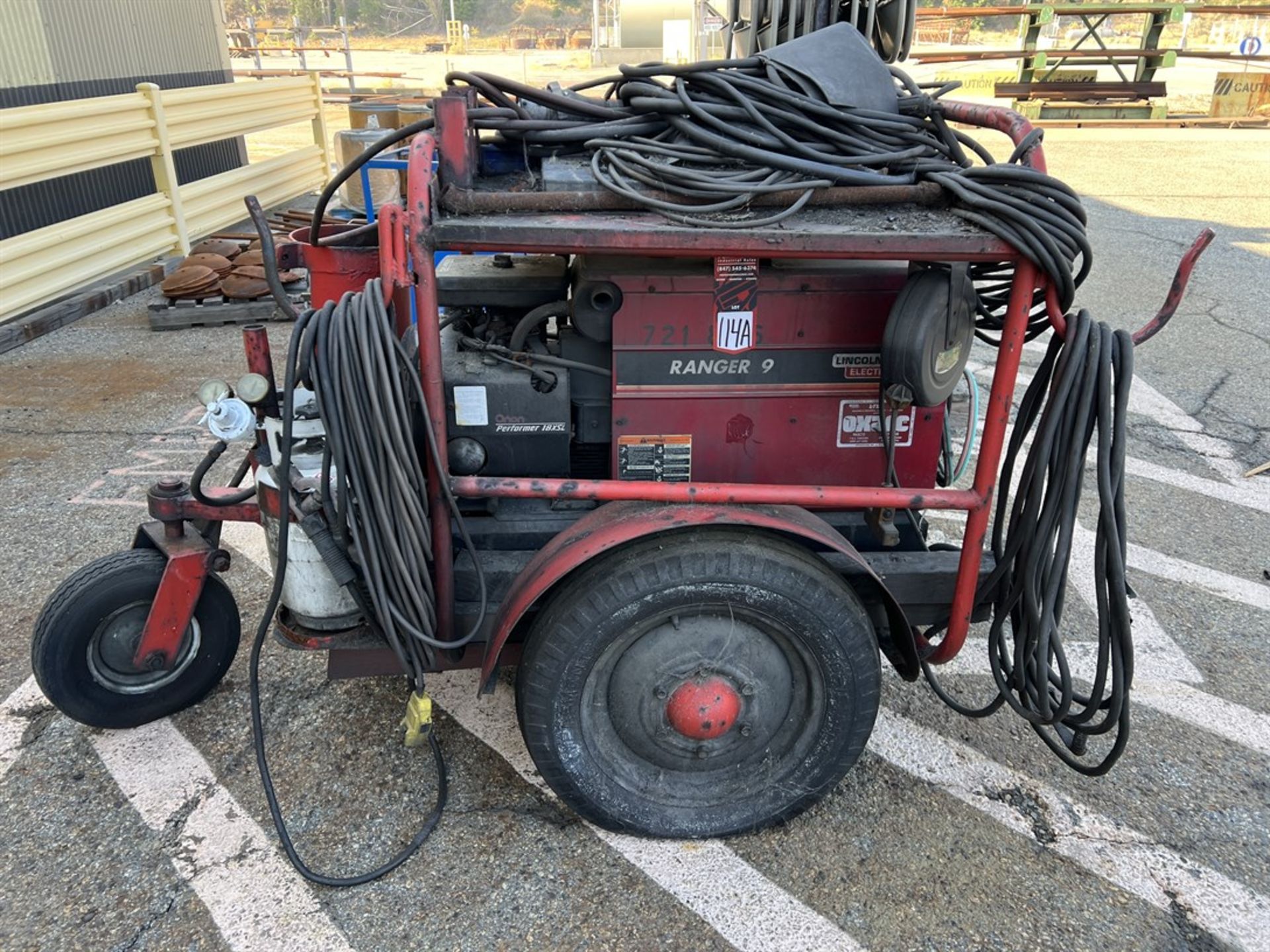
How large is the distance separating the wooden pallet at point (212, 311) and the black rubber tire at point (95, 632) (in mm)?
3983

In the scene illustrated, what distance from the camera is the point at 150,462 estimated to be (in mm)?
4543

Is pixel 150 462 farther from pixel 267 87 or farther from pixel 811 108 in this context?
pixel 267 87

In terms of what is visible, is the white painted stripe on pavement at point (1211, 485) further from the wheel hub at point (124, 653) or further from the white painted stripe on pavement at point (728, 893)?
the wheel hub at point (124, 653)

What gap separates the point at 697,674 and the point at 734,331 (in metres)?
0.89

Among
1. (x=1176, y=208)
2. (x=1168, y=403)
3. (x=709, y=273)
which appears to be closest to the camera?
(x=709, y=273)

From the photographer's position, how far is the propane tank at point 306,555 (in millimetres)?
2422

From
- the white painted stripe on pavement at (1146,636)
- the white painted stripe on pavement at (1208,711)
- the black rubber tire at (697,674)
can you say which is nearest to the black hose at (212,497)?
the black rubber tire at (697,674)

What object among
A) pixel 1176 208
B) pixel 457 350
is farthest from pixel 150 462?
pixel 1176 208

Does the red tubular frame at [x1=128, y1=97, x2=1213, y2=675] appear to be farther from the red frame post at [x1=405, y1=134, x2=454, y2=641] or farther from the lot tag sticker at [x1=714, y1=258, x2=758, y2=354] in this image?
the lot tag sticker at [x1=714, y1=258, x2=758, y2=354]

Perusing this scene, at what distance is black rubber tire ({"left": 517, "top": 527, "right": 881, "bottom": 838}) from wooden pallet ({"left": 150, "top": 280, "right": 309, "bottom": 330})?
15.9 feet

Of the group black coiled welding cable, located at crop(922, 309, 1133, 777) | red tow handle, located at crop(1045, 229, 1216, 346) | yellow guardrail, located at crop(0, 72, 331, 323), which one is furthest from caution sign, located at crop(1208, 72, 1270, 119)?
black coiled welding cable, located at crop(922, 309, 1133, 777)

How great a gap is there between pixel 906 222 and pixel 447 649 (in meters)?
1.58

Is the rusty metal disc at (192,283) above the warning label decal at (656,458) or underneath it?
underneath

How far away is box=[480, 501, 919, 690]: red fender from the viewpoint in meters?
2.19
